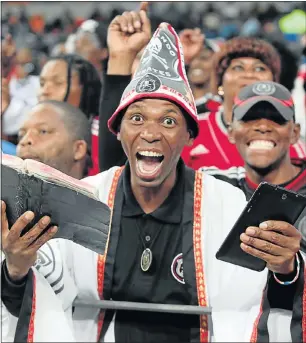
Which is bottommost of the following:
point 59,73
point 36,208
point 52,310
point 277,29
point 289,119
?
point 52,310

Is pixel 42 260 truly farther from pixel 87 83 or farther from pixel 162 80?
pixel 87 83

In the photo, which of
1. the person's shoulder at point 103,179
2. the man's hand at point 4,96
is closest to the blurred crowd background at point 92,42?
the man's hand at point 4,96

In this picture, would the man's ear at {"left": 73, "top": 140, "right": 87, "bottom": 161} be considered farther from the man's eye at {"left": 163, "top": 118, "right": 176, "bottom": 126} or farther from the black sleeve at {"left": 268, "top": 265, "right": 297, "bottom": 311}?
the black sleeve at {"left": 268, "top": 265, "right": 297, "bottom": 311}

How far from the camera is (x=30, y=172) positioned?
2445mm

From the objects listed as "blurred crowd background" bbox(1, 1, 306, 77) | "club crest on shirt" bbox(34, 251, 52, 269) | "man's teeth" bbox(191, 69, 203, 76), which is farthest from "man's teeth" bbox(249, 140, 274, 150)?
"blurred crowd background" bbox(1, 1, 306, 77)

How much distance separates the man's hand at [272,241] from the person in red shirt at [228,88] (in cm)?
134

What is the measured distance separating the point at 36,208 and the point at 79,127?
1.27 meters

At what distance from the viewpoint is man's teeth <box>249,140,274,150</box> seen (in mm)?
3387

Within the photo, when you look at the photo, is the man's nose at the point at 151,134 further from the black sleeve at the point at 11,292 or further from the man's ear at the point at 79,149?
the man's ear at the point at 79,149

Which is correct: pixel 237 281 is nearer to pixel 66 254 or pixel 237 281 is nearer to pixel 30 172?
pixel 66 254

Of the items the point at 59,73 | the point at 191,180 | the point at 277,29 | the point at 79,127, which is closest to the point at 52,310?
the point at 191,180

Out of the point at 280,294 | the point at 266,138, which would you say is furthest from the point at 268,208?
the point at 266,138

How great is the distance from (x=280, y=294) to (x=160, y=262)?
1.43 ft

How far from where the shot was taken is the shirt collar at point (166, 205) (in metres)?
3.01
